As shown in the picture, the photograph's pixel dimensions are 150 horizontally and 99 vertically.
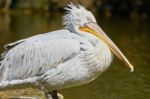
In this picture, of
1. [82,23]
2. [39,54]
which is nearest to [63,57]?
[39,54]

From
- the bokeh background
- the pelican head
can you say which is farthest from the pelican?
the bokeh background

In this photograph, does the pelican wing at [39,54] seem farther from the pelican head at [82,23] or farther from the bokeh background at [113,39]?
the bokeh background at [113,39]

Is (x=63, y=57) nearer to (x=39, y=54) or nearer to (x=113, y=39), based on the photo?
(x=39, y=54)

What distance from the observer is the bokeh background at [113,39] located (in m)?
8.55

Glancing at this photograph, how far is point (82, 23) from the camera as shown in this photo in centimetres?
638

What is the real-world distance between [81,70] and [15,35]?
39.0 ft

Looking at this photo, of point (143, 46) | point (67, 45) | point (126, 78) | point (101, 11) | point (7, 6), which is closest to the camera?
Result: point (67, 45)

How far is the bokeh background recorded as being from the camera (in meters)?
8.55

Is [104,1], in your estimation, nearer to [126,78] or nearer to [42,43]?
[126,78]

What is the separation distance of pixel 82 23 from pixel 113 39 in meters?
12.3

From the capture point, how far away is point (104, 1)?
35.9 m

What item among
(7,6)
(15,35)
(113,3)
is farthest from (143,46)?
(113,3)

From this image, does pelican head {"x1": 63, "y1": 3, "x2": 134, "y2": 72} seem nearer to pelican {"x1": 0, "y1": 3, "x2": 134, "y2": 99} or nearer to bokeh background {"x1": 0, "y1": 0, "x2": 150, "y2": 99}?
pelican {"x1": 0, "y1": 3, "x2": 134, "y2": 99}

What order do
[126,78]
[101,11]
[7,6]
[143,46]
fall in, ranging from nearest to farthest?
[126,78] → [143,46] → [7,6] → [101,11]
